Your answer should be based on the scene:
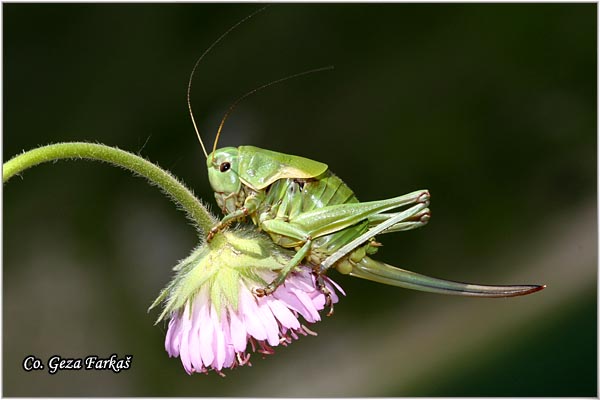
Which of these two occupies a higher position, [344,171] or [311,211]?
[344,171]

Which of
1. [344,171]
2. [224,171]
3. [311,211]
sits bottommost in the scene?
[311,211]

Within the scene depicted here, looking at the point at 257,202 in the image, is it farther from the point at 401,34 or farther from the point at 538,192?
the point at 538,192

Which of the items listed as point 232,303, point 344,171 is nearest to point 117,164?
point 232,303

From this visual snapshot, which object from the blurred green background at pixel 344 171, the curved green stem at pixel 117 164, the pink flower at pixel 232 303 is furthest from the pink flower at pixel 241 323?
the blurred green background at pixel 344 171

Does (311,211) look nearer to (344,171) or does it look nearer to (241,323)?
(241,323)

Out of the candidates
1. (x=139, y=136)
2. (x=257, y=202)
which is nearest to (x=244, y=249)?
(x=257, y=202)

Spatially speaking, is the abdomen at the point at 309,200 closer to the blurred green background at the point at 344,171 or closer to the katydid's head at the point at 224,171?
the katydid's head at the point at 224,171

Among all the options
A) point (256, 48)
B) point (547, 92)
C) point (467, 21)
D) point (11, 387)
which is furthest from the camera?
point (547, 92)
